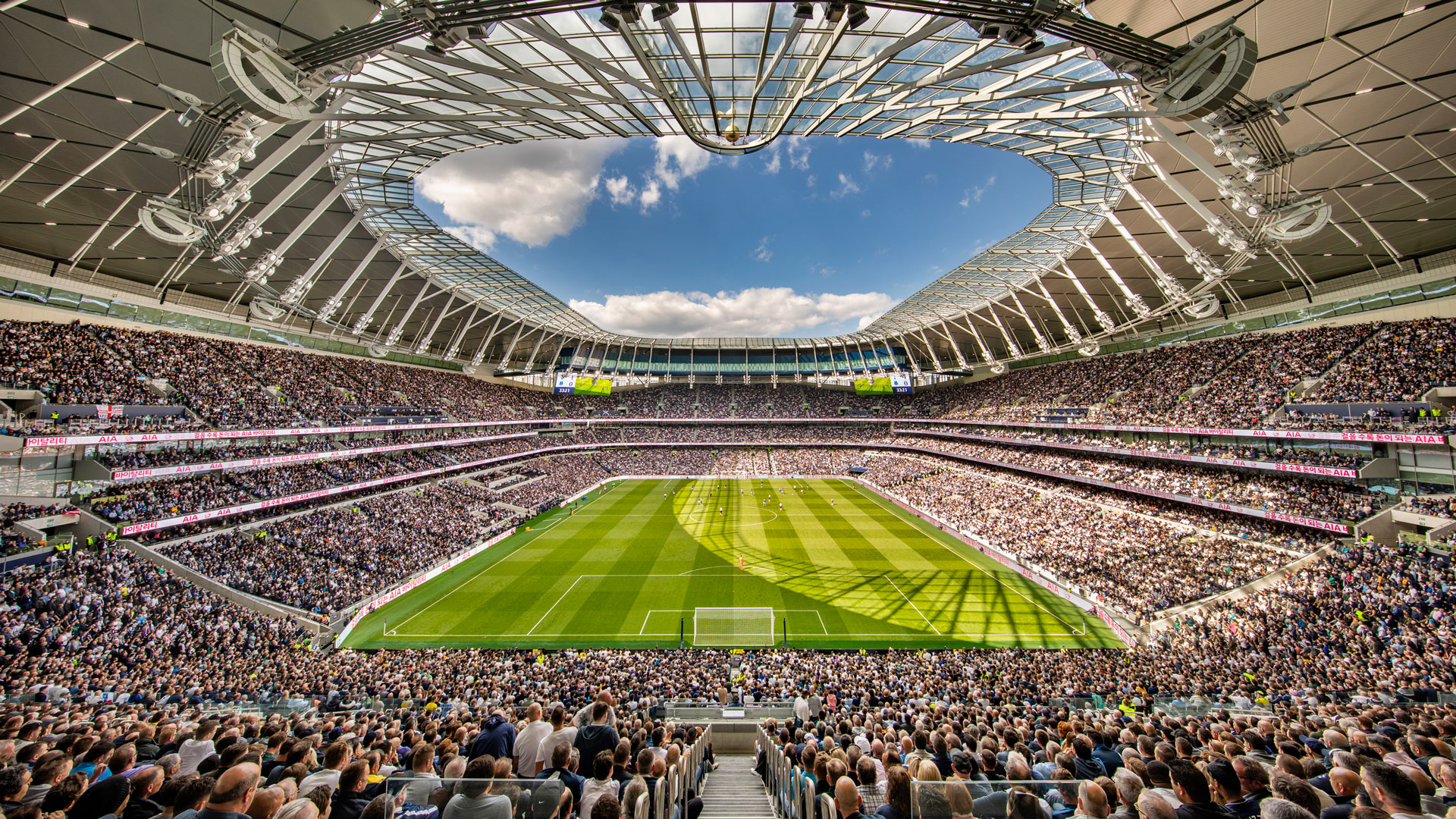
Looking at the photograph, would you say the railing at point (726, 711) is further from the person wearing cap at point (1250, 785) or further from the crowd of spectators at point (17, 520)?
the crowd of spectators at point (17, 520)

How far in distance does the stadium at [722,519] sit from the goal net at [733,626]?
25 cm

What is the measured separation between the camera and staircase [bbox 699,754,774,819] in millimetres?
6676

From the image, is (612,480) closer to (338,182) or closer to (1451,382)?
(338,182)

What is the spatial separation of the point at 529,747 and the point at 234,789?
295 centimetres

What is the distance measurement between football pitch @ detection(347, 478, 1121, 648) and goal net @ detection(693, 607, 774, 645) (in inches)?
9.7

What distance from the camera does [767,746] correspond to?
8469 millimetres

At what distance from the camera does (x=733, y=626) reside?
2030cm

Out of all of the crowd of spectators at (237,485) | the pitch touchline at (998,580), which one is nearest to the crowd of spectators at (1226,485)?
the pitch touchline at (998,580)

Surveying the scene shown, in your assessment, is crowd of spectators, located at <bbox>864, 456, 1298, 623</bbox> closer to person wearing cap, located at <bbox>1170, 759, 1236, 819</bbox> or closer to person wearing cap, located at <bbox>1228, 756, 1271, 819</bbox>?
person wearing cap, located at <bbox>1228, 756, 1271, 819</bbox>

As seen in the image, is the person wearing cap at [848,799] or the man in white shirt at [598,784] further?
the man in white shirt at [598,784]

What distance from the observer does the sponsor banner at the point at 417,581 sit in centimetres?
1986

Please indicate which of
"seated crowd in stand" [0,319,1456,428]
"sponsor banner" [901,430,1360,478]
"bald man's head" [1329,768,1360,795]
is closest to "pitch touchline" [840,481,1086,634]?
"sponsor banner" [901,430,1360,478]

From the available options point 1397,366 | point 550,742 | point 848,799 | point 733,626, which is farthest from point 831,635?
point 1397,366

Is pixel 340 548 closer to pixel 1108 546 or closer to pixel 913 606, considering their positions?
pixel 913 606
